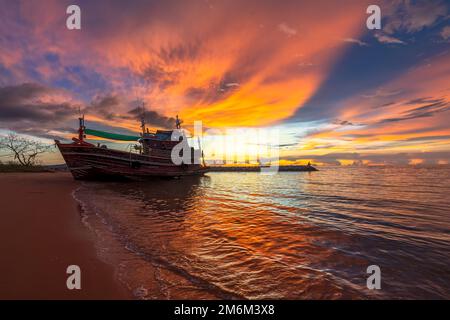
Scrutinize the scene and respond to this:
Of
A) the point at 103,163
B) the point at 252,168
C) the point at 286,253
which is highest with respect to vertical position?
the point at 103,163

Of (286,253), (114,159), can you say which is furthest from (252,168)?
(286,253)

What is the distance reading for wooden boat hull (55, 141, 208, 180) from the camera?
2489 cm

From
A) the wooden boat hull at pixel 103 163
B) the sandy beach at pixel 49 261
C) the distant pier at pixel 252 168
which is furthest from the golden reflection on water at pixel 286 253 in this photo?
the distant pier at pixel 252 168

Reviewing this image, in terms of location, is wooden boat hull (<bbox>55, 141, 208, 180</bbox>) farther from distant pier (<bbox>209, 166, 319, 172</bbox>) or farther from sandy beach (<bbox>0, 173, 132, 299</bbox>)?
distant pier (<bbox>209, 166, 319, 172</bbox>)

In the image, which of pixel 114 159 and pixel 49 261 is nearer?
pixel 49 261

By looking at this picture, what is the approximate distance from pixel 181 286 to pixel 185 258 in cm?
115

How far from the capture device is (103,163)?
2581 cm

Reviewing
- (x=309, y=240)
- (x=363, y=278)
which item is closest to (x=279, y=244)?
(x=309, y=240)

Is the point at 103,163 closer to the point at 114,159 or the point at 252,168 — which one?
the point at 114,159

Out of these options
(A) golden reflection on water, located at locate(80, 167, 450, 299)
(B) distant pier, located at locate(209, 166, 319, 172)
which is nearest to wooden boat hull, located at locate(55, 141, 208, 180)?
(A) golden reflection on water, located at locate(80, 167, 450, 299)

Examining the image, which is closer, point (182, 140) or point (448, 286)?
point (448, 286)

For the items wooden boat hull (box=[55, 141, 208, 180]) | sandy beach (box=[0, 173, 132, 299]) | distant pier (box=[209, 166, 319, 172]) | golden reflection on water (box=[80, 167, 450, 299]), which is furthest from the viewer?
distant pier (box=[209, 166, 319, 172])
